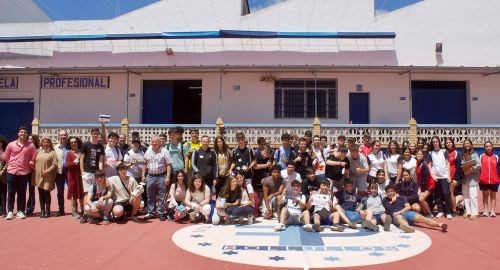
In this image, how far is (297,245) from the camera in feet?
18.7

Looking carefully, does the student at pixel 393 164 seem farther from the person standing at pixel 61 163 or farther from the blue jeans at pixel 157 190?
the person standing at pixel 61 163

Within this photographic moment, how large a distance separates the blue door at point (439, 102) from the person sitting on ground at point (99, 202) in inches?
538

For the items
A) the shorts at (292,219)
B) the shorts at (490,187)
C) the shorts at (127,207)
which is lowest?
the shorts at (292,219)

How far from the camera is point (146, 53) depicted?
16.7m

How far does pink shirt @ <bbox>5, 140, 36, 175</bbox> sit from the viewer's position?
7.67 meters

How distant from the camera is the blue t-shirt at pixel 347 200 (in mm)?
7363

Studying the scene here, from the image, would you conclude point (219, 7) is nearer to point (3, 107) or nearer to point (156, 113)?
point (156, 113)

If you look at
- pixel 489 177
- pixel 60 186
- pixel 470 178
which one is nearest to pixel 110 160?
pixel 60 186

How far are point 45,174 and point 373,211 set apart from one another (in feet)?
21.8

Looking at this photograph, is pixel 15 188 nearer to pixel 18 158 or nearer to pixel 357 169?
pixel 18 158

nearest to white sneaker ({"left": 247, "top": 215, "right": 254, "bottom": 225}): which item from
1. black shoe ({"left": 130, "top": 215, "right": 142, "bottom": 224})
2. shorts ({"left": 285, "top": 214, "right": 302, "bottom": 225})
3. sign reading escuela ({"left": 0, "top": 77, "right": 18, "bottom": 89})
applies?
shorts ({"left": 285, "top": 214, "right": 302, "bottom": 225})

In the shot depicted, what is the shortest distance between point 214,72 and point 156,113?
11.1 feet

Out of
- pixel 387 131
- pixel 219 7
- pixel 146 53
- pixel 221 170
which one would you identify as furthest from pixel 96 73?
pixel 387 131

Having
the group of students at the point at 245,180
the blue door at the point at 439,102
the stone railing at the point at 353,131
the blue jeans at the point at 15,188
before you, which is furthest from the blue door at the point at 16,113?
the blue door at the point at 439,102
